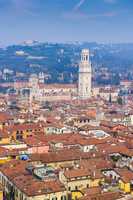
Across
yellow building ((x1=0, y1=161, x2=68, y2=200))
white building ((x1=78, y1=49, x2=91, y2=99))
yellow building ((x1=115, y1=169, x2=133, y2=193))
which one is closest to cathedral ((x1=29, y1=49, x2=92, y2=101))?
white building ((x1=78, y1=49, x2=91, y2=99))

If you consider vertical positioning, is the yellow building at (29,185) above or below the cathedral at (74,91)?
below

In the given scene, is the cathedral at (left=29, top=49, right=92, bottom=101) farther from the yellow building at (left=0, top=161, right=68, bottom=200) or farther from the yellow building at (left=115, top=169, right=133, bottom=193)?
the yellow building at (left=115, top=169, right=133, bottom=193)

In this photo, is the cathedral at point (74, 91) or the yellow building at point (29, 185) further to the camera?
the cathedral at point (74, 91)

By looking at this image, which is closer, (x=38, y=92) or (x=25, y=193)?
(x=25, y=193)

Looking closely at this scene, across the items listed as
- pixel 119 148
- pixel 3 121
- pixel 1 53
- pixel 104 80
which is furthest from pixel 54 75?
pixel 119 148

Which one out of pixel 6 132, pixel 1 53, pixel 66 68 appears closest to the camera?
pixel 6 132

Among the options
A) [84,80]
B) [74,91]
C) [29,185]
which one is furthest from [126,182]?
[74,91]

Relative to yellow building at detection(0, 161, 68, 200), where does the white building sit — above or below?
above

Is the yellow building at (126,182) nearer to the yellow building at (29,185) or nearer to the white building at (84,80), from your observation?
the yellow building at (29,185)

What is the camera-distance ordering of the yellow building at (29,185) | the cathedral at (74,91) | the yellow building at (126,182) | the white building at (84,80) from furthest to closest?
1. the white building at (84,80)
2. the cathedral at (74,91)
3. the yellow building at (126,182)
4. the yellow building at (29,185)

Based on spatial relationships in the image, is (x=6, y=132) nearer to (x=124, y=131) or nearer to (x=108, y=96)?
(x=124, y=131)

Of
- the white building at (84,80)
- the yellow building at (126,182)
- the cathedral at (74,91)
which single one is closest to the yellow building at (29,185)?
the yellow building at (126,182)
